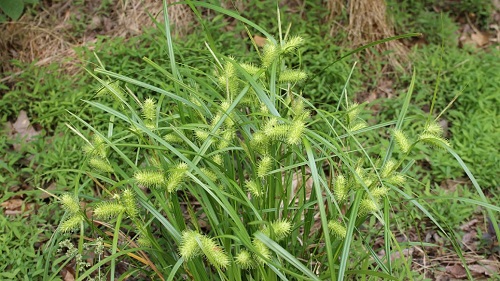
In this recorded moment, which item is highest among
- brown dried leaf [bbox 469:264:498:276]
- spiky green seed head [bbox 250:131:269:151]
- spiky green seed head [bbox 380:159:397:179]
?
spiky green seed head [bbox 250:131:269:151]

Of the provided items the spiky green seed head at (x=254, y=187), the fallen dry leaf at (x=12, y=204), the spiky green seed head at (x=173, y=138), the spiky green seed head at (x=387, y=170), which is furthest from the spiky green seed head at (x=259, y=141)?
the fallen dry leaf at (x=12, y=204)

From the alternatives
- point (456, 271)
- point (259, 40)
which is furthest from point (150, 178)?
point (259, 40)

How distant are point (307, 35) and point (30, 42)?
5.66ft

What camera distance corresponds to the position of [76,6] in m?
4.04

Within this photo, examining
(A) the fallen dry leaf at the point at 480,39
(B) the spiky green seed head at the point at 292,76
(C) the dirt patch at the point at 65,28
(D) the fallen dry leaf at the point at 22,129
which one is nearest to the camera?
(B) the spiky green seed head at the point at 292,76

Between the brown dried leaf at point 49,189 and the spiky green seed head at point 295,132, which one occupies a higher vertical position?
the spiky green seed head at point 295,132

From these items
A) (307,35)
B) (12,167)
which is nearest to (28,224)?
(12,167)

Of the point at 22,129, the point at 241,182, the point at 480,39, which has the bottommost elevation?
the point at 22,129

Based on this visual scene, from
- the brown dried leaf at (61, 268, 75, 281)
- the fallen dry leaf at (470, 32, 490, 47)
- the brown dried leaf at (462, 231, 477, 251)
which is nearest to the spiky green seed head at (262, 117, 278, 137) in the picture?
the brown dried leaf at (61, 268, 75, 281)

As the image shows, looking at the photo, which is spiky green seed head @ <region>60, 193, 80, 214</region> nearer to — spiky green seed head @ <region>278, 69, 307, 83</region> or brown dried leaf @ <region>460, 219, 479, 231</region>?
spiky green seed head @ <region>278, 69, 307, 83</region>

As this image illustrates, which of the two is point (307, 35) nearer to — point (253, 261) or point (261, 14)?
point (261, 14)

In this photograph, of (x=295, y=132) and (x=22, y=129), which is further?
(x=22, y=129)

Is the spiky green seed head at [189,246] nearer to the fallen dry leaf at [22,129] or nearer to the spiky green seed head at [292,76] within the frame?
the spiky green seed head at [292,76]

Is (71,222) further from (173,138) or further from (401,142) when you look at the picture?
(401,142)
